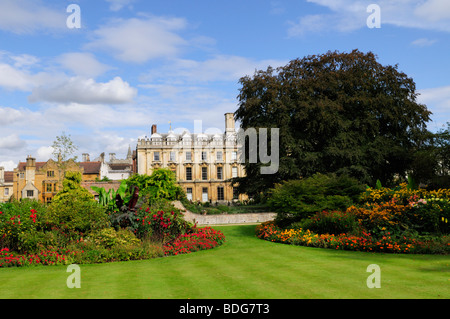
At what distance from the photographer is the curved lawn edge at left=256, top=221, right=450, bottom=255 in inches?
513

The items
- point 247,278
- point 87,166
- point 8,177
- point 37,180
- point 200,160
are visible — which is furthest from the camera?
point 8,177

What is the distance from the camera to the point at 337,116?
27500mm

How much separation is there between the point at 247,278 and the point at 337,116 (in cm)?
2059

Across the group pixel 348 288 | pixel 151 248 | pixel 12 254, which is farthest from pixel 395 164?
pixel 12 254

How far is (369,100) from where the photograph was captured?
90.4 ft

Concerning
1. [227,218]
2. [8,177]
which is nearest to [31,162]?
[8,177]

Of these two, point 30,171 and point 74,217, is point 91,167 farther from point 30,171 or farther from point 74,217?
point 74,217

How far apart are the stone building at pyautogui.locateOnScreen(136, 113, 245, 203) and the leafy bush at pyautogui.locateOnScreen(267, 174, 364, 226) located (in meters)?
46.3

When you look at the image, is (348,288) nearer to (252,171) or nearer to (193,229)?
(193,229)

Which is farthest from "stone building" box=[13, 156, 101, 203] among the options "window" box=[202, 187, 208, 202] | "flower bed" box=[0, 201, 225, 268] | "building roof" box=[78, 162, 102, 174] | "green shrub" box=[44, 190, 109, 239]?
"flower bed" box=[0, 201, 225, 268]

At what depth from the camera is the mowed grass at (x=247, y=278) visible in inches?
303

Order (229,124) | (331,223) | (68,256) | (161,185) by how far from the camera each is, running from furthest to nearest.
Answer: (229,124), (161,185), (331,223), (68,256)

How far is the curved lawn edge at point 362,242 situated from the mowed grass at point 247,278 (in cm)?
76
